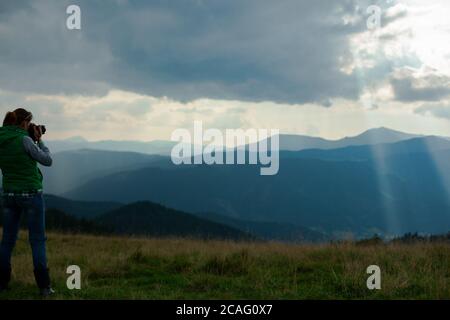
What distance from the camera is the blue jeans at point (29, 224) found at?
8406mm

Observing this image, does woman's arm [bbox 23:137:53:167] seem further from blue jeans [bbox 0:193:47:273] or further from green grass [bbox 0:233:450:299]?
green grass [bbox 0:233:450:299]

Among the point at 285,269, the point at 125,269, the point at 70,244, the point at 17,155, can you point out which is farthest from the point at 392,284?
the point at 70,244

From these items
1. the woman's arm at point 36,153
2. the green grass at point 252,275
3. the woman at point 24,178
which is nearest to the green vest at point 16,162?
the woman at point 24,178

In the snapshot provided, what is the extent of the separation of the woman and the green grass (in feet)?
2.69

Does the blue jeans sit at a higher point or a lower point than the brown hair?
lower

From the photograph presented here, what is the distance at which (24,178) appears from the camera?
839 cm

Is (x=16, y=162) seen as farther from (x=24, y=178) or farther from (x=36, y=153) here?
(x=36, y=153)

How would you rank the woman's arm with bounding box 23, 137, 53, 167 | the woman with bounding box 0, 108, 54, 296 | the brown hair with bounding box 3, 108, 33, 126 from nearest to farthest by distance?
the woman's arm with bounding box 23, 137, 53, 167 → the woman with bounding box 0, 108, 54, 296 → the brown hair with bounding box 3, 108, 33, 126

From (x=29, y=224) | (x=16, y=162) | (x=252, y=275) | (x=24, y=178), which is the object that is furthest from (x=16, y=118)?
(x=252, y=275)

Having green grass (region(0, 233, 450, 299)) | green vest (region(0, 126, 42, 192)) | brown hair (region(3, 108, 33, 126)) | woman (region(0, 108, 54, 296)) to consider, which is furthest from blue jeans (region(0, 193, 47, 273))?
brown hair (region(3, 108, 33, 126))

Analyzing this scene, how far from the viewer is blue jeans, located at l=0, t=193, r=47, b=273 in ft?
27.6

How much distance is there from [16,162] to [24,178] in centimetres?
30
